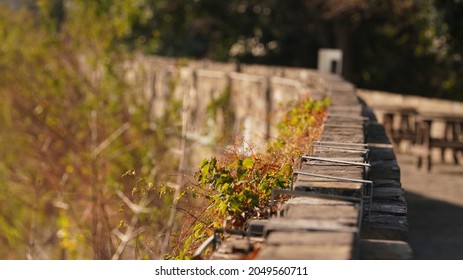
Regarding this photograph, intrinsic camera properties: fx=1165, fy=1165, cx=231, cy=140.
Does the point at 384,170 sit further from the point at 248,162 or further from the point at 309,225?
the point at 309,225

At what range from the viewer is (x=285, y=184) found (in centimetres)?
564

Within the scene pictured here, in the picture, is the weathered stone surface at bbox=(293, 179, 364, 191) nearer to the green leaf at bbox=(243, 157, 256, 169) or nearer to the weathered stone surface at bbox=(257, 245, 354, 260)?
the green leaf at bbox=(243, 157, 256, 169)

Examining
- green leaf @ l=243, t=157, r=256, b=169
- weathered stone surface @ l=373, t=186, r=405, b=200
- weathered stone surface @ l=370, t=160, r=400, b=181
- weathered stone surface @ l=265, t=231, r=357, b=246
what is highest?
green leaf @ l=243, t=157, r=256, b=169

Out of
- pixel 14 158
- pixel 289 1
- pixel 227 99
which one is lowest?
pixel 14 158

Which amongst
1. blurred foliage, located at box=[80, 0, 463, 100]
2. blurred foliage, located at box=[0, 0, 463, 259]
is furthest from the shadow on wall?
blurred foliage, located at box=[80, 0, 463, 100]

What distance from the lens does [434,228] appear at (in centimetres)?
1129

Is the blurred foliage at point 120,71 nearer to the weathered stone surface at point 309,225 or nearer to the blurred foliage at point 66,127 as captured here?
the blurred foliage at point 66,127

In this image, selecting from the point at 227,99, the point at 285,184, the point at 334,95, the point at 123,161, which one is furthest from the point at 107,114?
the point at 285,184

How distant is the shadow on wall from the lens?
10.0 meters

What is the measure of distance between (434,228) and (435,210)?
3.87 feet

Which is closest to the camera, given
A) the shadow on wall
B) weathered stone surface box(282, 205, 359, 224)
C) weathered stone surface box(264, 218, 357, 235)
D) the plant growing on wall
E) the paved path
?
weathered stone surface box(264, 218, 357, 235)

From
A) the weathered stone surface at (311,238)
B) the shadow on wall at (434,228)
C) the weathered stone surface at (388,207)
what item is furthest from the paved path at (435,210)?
the weathered stone surface at (311,238)

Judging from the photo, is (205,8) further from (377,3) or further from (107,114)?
(107,114)
